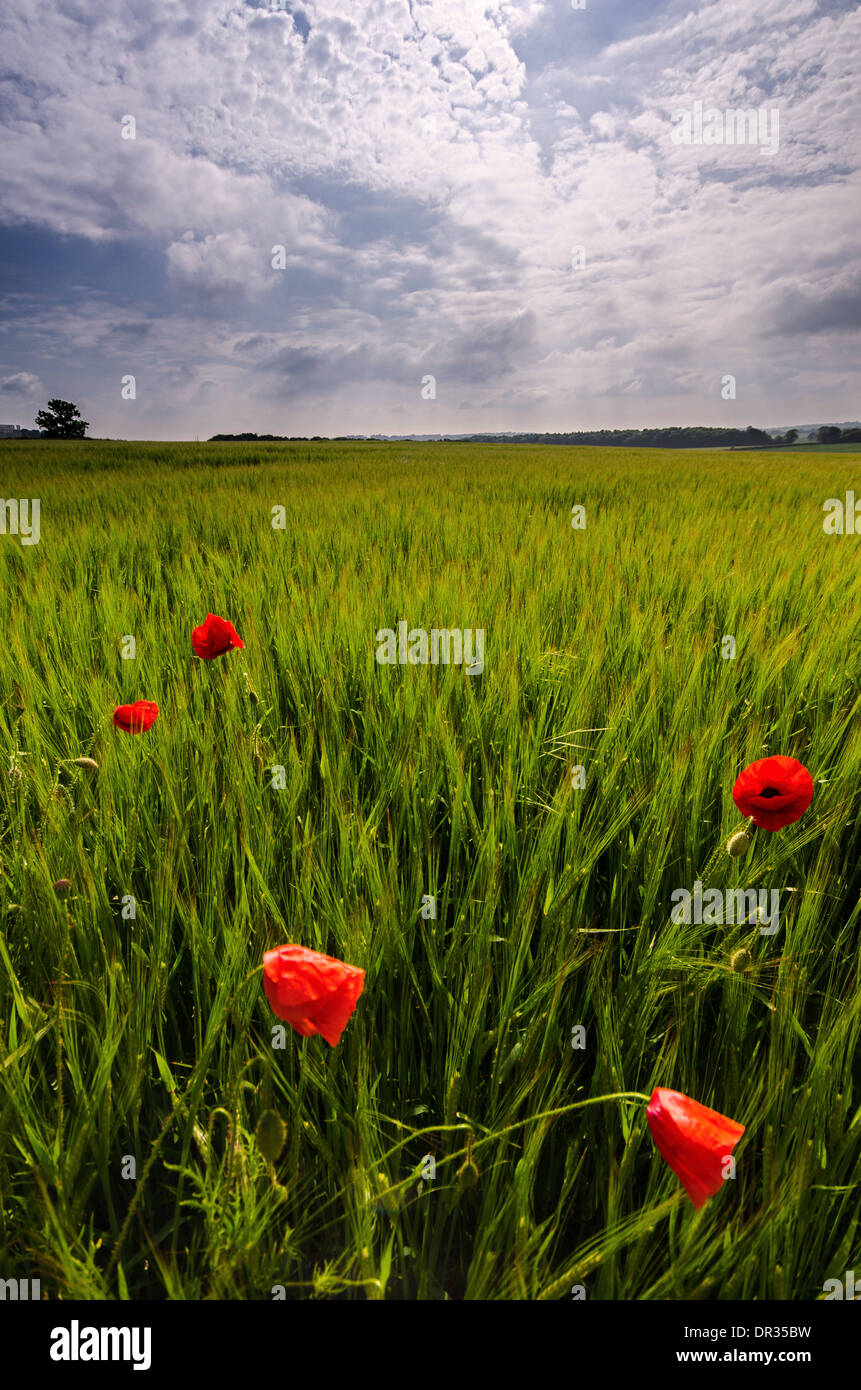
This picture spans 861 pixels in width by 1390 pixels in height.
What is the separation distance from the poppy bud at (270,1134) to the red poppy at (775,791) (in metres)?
0.63

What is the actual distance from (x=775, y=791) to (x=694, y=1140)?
460 mm

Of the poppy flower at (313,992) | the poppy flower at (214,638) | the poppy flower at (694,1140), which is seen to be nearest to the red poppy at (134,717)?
the poppy flower at (214,638)

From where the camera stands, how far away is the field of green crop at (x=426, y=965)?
580 millimetres

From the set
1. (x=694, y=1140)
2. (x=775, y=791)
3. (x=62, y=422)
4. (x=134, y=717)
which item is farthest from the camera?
(x=62, y=422)

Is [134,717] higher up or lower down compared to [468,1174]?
higher up

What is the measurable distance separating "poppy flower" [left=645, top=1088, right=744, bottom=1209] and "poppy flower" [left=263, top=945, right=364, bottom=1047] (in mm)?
269

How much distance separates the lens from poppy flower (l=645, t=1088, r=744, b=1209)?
0.49m

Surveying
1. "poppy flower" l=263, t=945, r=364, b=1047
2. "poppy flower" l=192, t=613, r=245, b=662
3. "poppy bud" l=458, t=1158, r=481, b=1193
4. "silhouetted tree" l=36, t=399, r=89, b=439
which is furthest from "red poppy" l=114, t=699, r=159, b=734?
"silhouetted tree" l=36, t=399, r=89, b=439

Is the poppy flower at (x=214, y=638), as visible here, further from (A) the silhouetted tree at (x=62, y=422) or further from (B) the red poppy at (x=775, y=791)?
(A) the silhouetted tree at (x=62, y=422)

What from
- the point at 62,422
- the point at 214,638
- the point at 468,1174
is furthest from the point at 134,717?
the point at 62,422

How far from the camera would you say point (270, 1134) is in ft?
1.74

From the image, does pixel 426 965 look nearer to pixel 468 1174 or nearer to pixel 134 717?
pixel 468 1174
